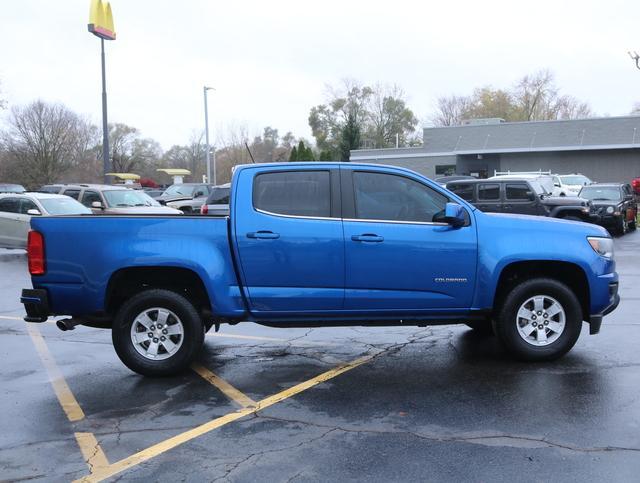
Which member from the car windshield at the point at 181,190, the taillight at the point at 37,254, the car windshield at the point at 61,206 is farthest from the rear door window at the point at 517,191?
the car windshield at the point at 181,190

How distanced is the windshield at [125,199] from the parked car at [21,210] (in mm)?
1321

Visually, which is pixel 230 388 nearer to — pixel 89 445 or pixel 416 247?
pixel 89 445

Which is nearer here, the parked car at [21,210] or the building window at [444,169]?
the parked car at [21,210]

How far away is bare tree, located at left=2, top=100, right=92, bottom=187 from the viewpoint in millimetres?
56469

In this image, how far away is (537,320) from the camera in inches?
247

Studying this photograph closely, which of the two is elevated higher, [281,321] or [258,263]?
[258,263]

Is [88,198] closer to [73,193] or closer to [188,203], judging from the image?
[73,193]

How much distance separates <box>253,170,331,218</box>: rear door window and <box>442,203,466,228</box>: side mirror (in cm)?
109

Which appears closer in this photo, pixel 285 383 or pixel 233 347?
pixel 285 383

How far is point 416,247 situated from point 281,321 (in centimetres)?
145

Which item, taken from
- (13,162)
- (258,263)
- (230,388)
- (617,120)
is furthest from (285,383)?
(13,162)

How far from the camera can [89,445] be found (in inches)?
179

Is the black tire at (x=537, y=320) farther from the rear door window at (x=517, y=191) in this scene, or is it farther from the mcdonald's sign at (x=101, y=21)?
the mcdonald's sign at (x=101, y=21)

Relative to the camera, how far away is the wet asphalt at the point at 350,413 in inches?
161
